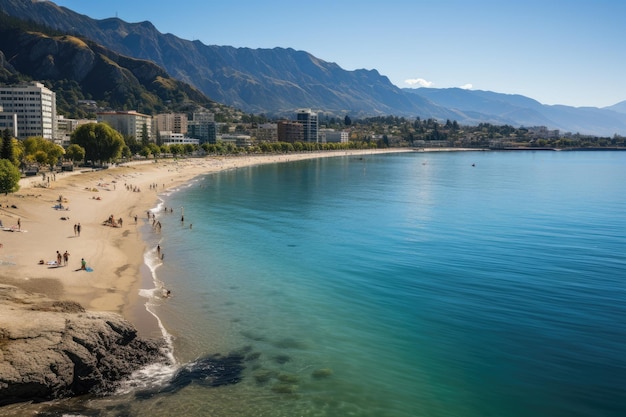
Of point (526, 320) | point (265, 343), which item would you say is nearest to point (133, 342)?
point (265, 343)

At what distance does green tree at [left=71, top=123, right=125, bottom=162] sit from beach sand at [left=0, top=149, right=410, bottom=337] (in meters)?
20.8

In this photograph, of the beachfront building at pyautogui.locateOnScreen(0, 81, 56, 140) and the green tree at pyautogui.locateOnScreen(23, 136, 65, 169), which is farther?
the beachfront building at pyautogui.locateOnScreen(0, 81, 56, 140)

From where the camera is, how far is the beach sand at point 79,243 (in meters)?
26.9

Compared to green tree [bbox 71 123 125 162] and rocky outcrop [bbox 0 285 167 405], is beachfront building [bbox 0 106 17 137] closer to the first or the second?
green tree [bbox 71 123 125 162]

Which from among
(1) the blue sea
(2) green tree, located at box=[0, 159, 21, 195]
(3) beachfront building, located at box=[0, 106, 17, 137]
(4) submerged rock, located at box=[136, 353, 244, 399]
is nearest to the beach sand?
(2) green tree, located at box=[0, 159, 21, 195]

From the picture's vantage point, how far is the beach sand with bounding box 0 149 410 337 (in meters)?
26.9

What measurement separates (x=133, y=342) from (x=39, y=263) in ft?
48.5

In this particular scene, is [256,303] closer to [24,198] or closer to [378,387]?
[378,387]

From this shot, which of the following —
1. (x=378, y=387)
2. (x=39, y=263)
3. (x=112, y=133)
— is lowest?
(x=378, y=387)

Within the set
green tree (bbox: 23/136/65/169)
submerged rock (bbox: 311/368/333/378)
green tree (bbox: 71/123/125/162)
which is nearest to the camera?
submerged rock (bbox: 311/368/333/378)

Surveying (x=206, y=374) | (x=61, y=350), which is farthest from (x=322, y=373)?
(x=61, y=350)

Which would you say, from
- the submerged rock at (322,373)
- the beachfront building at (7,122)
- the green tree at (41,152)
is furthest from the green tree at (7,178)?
the beachfront building at (7,122)

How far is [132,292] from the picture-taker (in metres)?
28.6

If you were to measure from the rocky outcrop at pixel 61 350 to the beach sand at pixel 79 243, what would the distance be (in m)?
3.12
